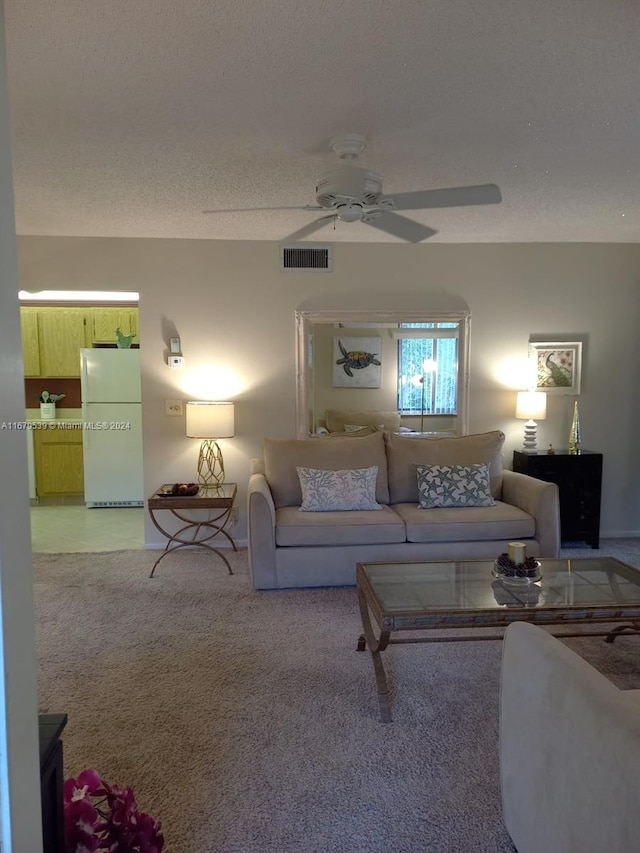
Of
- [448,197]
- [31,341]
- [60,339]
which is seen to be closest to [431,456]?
[448,197]

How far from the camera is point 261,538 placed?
3426 millimetres

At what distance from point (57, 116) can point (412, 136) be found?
61.7 inches

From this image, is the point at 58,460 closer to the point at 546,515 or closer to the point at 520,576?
the point at 546,515

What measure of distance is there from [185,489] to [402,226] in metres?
2.38

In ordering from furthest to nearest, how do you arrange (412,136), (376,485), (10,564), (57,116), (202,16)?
(376,485) → (412,136) → (57,116) → (202,16) → (10,564)

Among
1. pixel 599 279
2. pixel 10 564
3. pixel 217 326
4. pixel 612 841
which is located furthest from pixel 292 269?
pixel 612 841

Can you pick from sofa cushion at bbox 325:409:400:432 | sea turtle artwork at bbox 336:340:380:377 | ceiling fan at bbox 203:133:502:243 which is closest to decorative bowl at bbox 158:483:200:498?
sofa cushion at bbox 325:409:400:432

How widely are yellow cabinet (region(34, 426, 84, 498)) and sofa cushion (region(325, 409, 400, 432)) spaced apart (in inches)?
130

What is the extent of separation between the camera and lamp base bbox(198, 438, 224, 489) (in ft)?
14.5

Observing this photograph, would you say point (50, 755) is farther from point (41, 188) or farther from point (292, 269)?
point (292, 269)

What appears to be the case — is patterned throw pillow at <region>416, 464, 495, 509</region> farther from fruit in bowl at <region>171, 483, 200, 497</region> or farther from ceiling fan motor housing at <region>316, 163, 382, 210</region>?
ceiling fan motor housing at <region>316, 163, 382, 210</region>

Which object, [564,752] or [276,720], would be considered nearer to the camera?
[564,752]

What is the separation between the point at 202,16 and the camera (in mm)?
1646

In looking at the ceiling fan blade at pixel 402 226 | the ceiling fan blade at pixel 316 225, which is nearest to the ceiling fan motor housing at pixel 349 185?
the ceiling fan blade at pixel 316 225
